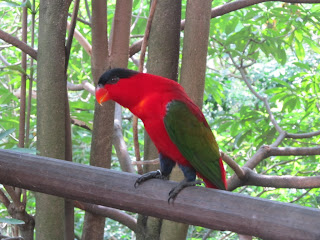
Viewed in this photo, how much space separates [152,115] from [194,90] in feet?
1.24

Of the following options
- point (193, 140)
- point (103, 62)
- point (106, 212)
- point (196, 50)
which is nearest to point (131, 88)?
point (193, 140)

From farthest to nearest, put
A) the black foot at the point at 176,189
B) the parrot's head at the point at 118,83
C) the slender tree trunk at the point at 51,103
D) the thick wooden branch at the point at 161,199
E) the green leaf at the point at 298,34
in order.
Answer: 1. the green leaf at the point at 298,34
2. the slender tree trunk at the point at 51,103
3. the parrot's head at the point at 118,83
4. the black foot at the point at 176,189
5. the thick wooden branch at the point at 161,199

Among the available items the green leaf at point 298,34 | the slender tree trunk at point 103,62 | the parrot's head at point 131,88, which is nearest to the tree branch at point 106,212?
the slender tree trunk at point 103,62

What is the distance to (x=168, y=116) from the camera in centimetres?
125

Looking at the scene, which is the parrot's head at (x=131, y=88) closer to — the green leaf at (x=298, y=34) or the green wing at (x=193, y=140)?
the green wing at (x=193, y=140)

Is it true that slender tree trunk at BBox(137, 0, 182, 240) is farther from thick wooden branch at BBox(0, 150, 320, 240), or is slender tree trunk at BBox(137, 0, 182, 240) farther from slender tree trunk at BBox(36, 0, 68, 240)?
thick wooden branch at BBox(0, 150, 320, 240)

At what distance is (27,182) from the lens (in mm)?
1116

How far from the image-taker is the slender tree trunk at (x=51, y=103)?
159 centimetres

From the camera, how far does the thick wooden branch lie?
0.86 m

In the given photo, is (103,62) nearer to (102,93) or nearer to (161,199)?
(102,93)

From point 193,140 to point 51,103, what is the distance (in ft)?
1.87

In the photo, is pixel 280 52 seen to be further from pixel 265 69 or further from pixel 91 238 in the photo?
pixel 265 69

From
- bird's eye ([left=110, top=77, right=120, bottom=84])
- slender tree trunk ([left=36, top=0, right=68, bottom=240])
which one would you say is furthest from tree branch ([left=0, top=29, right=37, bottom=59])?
bird's eye ([left=110, top=77, right=120, bottom=84])

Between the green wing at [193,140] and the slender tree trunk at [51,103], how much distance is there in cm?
52
